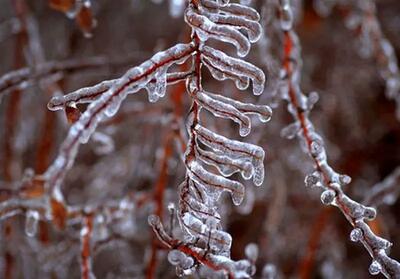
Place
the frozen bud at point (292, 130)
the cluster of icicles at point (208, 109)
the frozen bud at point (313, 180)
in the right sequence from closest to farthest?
the cluster of icicles at point (208, 109) → the frozen bud at point (313, 180) → the frozen bud at point (292, 130)

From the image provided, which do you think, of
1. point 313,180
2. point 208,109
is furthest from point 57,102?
point 313,180

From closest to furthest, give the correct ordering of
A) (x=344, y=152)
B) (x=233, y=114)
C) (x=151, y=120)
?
1. (x=233, y=114)
2. (x=151, y=120)
3. (x=344, y=152)

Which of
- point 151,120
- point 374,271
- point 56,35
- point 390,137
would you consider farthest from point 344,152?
point 374,271

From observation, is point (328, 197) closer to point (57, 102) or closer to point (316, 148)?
point (316, 148)

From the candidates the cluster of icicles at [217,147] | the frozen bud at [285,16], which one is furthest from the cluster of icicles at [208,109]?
the frozen bud at [285,16]

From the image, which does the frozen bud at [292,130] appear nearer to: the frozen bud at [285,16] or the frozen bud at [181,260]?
the frozen bud at [285,16]

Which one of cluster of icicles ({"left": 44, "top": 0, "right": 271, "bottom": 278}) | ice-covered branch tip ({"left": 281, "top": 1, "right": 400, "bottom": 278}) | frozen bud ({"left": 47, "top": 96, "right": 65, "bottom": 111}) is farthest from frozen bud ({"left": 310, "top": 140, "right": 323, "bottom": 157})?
frozen bud ({"left": 47, "top": 96, "right": 65, "bottom": 111})

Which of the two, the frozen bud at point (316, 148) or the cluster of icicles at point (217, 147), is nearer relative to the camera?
the cluster of icicles at point (217, 147)

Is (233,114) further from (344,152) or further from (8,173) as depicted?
(344,152)
